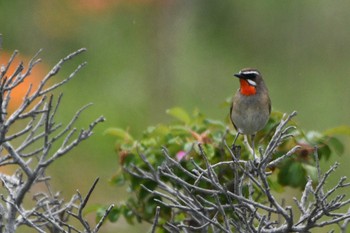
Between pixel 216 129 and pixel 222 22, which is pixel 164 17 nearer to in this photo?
pixel 222 22

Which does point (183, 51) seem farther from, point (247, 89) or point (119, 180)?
point (119, 180)

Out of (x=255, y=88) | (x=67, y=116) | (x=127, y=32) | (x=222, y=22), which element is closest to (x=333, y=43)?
(x=222, y=22)

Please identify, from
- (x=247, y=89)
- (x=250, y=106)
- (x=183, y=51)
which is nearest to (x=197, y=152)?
(x=250, y=106)

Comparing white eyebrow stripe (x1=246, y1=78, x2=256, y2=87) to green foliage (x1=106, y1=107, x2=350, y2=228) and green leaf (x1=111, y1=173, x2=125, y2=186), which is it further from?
green leaf (x1=111, y1=173, x2=125, y2=186)

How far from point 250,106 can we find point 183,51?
587 centimetres

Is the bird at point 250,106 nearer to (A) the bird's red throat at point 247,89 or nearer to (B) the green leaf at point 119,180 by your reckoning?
(A) the bird's red throat at point 247,89

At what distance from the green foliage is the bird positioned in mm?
47

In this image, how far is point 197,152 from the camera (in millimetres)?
3910

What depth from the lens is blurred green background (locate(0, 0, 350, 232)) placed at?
904cm

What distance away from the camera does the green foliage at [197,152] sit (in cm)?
396

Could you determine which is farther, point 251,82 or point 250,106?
point 251,82

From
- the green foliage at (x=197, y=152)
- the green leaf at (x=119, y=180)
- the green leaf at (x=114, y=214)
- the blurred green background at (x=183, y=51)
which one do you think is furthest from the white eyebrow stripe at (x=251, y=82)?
the blurred green background at (x=183, y=51)

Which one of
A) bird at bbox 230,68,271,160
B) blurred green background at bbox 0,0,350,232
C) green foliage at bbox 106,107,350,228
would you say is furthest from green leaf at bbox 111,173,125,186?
blurred green background at bbox 0,0,350,232

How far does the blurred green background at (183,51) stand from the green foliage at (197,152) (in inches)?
161
